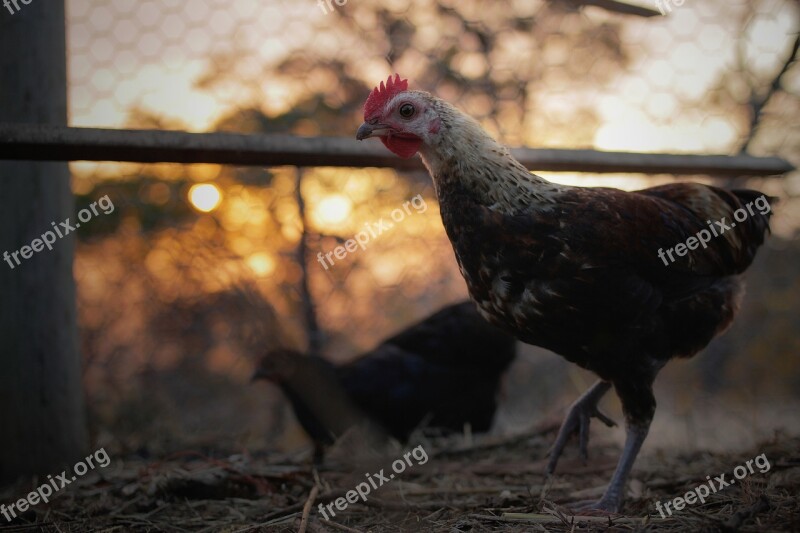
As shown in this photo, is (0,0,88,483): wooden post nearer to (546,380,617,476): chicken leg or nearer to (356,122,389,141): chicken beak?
(356,122,389,141): chicken beak

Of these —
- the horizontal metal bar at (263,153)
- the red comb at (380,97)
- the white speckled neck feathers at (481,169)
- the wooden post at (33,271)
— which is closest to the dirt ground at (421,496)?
the wooden post at (33,271)

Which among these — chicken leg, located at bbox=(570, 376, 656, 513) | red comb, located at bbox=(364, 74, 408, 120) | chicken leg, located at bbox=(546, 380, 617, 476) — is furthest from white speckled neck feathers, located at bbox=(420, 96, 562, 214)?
chicken leg, located at bbox=(546, 380, 617, 476)

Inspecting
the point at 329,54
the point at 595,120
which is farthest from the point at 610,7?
the point at 329,54

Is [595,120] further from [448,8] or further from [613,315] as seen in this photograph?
[613,315]

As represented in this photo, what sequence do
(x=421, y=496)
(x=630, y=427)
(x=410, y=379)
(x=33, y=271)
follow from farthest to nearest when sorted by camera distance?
(x=410, y=379)
(x=33, y=271)
(x=421, y=496)
(x=630, y=427)

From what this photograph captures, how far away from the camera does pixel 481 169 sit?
1.63m

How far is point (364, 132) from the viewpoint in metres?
1.74

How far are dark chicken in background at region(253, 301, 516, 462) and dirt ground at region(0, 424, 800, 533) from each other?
0.52m

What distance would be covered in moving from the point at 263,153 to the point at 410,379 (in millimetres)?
1682

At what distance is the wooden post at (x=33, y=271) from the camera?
2.13 meters

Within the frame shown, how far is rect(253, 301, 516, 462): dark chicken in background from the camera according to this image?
2.99 meters

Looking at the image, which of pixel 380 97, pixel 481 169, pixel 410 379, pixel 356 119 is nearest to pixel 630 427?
pixel 481 169

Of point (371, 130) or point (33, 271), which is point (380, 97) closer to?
point (371, 130)

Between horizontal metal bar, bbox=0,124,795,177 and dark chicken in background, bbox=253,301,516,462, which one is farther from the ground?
horizontal metal bar, bbox=0,124,795,177
